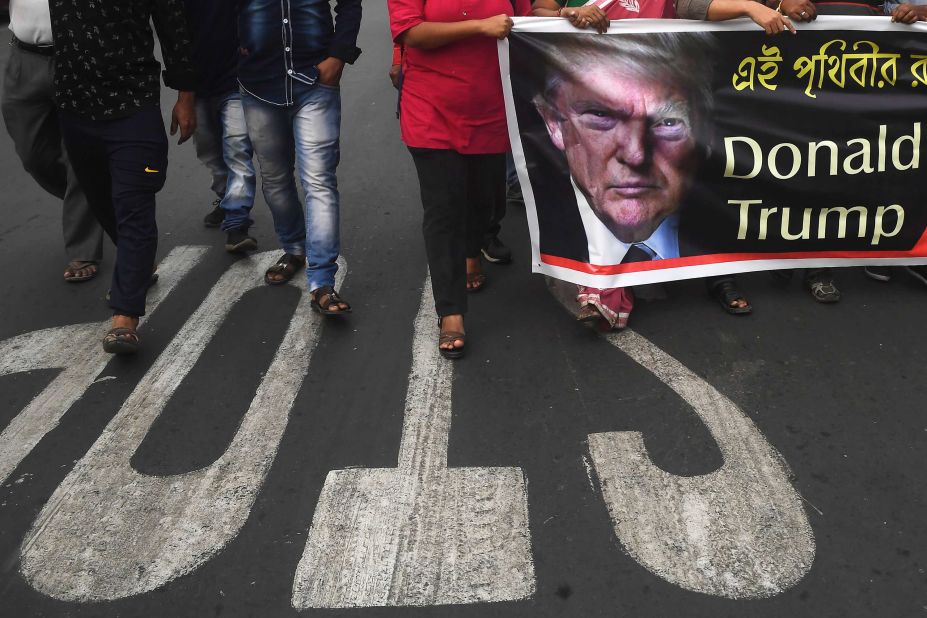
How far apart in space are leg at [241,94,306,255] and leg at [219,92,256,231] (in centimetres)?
41

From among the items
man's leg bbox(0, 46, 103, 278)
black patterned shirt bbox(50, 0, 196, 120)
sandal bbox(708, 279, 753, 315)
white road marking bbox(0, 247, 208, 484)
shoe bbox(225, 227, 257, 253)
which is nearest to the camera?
white road marking bbox(0, 247, 208, 484)

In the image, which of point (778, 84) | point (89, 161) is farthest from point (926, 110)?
point (89, 161)

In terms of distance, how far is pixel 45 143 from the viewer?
188 inches

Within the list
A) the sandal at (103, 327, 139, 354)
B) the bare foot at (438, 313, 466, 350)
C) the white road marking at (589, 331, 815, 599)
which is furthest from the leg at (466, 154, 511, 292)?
the sandal at (103, 327, 139, 354)

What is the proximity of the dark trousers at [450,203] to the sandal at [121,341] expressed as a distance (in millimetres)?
1321

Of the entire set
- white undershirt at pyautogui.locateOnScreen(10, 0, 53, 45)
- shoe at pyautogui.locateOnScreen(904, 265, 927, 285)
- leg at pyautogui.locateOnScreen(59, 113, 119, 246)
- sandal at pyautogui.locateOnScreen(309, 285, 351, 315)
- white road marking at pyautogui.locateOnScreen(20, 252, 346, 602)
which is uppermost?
white undershirt at pyautogui.locateOnScreen(10, 0, 53, 45)

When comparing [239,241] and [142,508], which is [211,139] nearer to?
[239,241]

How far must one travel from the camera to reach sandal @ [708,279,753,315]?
4.13 metres

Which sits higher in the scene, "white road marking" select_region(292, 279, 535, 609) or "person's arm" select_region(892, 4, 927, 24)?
"person's arm" select_region(892, 4, 927, 24)

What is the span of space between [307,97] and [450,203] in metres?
0.93

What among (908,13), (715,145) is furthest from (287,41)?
(908,13)

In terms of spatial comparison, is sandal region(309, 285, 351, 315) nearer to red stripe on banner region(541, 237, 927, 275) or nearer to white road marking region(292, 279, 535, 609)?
red stripe on banner region(541, 237, 927, 275)

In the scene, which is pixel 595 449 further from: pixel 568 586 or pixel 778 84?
pixel 778 84

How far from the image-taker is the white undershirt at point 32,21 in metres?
4.36
